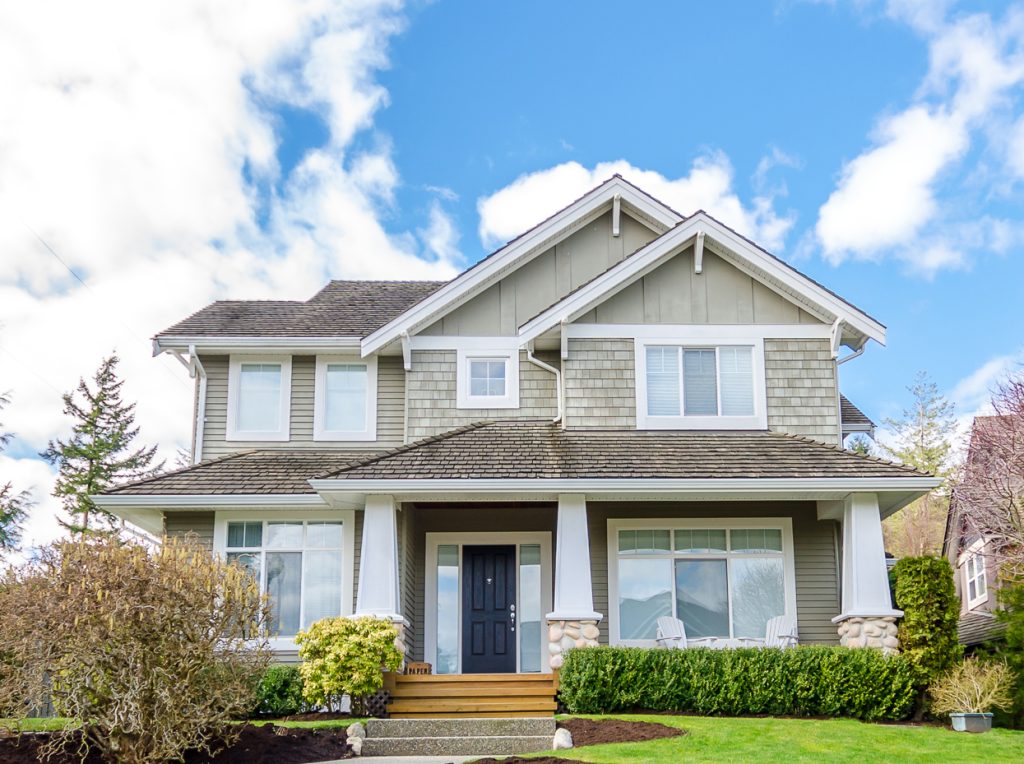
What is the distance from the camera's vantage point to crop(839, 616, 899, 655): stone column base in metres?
15.1

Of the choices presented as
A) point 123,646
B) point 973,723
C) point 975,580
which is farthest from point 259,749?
point 975,580

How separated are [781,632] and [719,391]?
3.71m

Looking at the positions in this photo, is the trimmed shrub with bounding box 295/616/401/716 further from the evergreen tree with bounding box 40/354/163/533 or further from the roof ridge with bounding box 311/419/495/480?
the evergreen tree with bounding box 40/354/163/533

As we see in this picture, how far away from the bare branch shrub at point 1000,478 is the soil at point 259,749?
11.8m

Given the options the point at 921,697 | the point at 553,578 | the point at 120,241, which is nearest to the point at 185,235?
the point at 120,241

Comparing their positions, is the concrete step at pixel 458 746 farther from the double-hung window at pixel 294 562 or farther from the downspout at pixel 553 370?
the downspout at pixel 553 370

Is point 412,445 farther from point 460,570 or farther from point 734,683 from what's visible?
point 734,683

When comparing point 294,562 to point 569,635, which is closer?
point 569,635

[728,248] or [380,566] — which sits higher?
[728,248]

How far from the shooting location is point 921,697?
14.5 metres

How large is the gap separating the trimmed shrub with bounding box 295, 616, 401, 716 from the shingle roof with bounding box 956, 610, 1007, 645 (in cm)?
1158

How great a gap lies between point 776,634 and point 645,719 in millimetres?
3636

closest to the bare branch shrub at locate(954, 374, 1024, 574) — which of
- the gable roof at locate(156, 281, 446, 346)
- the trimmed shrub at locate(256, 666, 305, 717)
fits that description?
the gable roof at locate(156, 281, 446, 346)

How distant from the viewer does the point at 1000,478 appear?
20.1 metres
